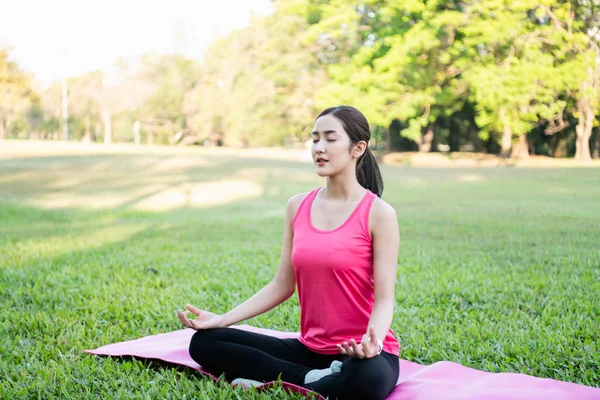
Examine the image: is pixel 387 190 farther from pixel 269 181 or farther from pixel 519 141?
pixel 519 141

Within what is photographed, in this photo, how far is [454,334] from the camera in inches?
150

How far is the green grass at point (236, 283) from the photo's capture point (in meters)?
3.22

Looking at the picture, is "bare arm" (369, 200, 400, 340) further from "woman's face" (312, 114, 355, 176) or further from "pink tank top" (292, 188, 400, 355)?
"woman's face" (312, 114, 355, 176)

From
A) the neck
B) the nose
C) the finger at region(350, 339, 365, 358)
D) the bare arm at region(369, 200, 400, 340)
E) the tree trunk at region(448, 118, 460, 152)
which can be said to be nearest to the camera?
the finger at region(350, 339, 365, 358)

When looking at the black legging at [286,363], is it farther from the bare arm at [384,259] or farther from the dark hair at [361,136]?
the dark hair at [361,136]

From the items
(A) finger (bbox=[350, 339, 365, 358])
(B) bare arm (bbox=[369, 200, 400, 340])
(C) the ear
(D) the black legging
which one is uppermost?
(C) the ear

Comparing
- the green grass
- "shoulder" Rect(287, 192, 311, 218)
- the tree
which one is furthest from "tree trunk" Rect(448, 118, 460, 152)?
"shoulder" Rect(287, 192, 311, 218)

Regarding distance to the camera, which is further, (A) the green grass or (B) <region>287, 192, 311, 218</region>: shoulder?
(A) the green grass

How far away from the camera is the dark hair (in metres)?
2.72

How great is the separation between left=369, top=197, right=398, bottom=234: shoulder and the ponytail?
0.26 meters

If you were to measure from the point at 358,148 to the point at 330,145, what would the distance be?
141mm

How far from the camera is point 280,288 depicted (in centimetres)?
304

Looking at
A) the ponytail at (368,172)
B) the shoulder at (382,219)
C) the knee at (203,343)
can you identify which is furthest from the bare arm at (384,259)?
the knee at (203,343)

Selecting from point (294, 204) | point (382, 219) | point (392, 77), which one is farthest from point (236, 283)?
point (392, 77)
